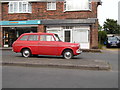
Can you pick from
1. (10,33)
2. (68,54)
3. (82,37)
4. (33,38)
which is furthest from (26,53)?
(10,33)

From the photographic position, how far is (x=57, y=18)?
20.2 m

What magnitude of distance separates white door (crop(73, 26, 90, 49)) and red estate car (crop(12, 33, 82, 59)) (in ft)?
29.3

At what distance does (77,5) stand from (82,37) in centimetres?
371

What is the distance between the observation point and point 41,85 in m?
5.50

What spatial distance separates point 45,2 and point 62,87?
662 inches

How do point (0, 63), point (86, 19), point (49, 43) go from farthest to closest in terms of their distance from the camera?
point (86, 19)
point (49, 43)
point (0, 63)

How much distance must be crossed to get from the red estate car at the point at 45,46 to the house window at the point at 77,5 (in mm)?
9524

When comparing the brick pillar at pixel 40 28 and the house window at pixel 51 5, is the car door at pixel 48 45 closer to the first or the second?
the brick pillar at pixel 40 28

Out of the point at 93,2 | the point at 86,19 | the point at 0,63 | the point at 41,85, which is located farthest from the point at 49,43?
the point at 93,2

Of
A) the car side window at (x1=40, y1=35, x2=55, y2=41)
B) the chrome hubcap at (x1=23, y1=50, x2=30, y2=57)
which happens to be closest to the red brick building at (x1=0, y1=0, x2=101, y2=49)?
the car side window at (x1=40, y1=35, x2=55, y2=41)

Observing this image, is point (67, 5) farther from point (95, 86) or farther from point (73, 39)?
point (95, 86)

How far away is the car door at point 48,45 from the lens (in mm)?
10953

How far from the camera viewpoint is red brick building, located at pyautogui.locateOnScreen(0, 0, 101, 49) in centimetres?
1956

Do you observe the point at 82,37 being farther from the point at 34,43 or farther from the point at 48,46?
the point at 34,43
